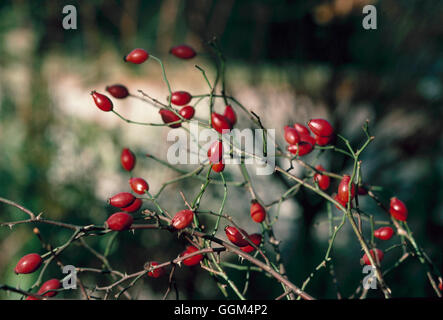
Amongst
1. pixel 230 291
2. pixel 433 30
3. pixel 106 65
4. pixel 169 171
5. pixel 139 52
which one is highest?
A: pixel 139 52

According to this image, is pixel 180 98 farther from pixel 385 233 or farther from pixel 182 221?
pixel 385 233

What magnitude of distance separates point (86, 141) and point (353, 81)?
55.1 inches

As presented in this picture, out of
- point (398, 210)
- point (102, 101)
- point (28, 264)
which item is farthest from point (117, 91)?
point (398, 210)

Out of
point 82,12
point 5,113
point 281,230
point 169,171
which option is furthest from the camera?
point 82,12

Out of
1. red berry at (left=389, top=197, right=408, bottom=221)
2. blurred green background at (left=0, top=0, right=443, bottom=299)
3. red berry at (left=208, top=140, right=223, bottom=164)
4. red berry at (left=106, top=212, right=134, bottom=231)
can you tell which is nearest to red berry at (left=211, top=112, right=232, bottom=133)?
red berry at (left=208, top=140, right=223, bottom=164)

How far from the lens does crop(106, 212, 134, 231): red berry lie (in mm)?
544

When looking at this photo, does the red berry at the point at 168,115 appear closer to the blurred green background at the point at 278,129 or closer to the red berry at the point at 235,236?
the red berry at the point at 235,236

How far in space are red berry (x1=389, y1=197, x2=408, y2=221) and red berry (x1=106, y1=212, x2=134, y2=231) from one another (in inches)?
17.2

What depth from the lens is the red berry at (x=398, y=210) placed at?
671mm

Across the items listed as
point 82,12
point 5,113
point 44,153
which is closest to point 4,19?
point 82,12

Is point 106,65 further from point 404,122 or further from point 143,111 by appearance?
point 404,122

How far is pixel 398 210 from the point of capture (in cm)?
68

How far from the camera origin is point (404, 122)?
1.82 metres

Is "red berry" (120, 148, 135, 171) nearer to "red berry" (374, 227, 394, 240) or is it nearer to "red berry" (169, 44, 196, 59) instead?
"red berry" (169, 44, 196, 59)
